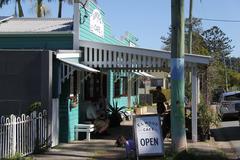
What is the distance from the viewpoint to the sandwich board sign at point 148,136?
12.8 meters

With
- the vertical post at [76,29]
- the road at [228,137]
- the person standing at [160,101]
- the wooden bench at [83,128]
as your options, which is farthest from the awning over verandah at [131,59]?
the person standing at [160,101]

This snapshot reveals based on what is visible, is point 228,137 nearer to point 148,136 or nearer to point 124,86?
point 148,136

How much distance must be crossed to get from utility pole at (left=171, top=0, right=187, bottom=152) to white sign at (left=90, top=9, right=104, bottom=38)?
21.0 feet

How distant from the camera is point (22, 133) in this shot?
12977 mm

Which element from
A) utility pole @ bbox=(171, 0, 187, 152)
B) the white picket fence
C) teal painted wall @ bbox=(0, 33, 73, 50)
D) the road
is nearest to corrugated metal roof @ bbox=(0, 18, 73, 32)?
teal painted wall @ bbox=(0, 33, 73, 50)

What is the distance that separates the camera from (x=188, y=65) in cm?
1773

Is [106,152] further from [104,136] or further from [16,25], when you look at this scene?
[16,25]

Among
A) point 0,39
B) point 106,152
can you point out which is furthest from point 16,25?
point 106,152

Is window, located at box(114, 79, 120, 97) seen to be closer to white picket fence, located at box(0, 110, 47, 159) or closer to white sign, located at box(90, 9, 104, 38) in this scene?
white sign, located at box(90, 9, 104, 38)

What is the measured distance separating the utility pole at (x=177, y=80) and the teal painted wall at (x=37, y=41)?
481 cm

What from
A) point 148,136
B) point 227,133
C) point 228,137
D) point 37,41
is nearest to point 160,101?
point 228,137

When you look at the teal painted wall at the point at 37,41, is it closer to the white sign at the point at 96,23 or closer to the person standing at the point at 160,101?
the white sign at the point at 96,23

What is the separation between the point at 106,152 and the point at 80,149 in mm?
842

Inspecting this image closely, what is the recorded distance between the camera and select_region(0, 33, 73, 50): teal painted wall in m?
17.6
